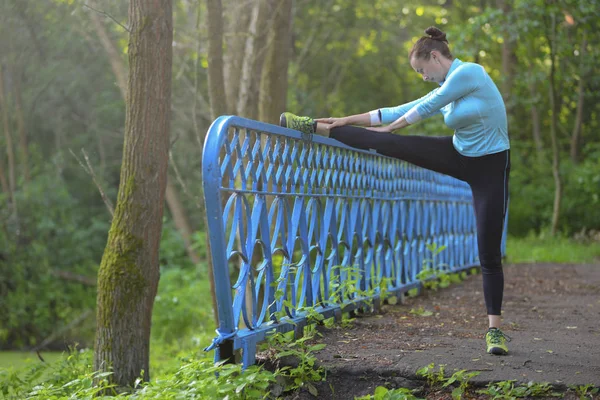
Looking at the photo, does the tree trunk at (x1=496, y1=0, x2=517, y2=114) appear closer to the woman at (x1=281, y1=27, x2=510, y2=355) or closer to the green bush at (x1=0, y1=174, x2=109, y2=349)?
the green bush at (x1=0, y1=174, x2=109, y2=349)

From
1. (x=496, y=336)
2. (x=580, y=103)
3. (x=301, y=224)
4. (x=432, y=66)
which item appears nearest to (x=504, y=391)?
(x=496, y=336)

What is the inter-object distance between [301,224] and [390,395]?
1.65 metres

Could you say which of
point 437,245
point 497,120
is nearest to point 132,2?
point 497,120

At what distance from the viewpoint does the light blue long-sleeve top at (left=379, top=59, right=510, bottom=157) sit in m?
4.95

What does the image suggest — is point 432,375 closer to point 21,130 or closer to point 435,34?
point 435,34

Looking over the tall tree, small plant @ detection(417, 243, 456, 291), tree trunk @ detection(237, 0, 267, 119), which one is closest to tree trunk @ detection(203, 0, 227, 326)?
tree trunk @ detection(237, 0, 267, 119)

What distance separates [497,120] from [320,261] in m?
1.54

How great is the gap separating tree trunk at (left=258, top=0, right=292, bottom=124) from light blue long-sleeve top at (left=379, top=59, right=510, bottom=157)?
15.2ft

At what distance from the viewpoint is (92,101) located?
76.6 ft

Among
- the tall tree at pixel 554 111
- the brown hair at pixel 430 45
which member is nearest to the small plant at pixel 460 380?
the brown hair at pixel 430 45

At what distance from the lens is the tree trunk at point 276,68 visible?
9.55 metres

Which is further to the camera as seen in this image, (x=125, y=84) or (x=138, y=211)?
(x=125, y=84)

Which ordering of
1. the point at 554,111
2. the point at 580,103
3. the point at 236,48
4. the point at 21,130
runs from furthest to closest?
the point at 21,130, the point at 580,103, the point at 554,111, the point at 236,48

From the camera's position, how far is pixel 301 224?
5.34m
